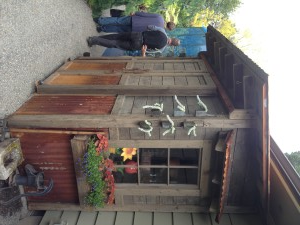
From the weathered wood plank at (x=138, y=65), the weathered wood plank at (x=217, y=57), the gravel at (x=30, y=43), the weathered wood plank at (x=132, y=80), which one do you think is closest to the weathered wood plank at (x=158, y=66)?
the weathered wood plank at (x=138, y=65)

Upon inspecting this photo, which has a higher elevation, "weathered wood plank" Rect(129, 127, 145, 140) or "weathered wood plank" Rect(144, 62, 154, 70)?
"weathered wood plank" Rect(144, 62, 154, 70)

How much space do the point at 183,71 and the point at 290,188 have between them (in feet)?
11.4

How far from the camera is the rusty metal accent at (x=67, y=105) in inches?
191

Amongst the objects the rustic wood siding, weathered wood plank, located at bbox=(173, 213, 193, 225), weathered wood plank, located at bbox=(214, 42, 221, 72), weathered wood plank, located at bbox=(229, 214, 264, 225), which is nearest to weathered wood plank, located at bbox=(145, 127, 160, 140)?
the rustic wood siding

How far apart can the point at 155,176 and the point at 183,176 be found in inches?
20.7

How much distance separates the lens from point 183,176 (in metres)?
5.33

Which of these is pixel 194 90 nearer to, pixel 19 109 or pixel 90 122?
pixel 90 122

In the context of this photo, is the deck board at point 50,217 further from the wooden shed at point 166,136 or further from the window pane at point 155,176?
the window pane at point 155,176

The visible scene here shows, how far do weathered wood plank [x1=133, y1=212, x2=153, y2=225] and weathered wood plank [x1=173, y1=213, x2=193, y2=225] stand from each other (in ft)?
1.49

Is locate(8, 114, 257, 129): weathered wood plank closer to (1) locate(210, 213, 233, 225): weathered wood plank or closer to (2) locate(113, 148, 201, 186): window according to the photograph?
(2) locate(113, 148, 201, 186): window

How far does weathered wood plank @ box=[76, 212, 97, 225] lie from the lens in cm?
524

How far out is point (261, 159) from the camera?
4.20m

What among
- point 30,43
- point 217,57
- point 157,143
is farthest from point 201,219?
point 30,43

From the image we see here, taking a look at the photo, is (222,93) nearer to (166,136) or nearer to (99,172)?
(166,136)
